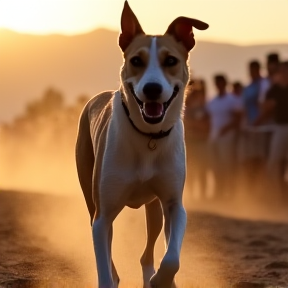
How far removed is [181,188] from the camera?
20.2ft

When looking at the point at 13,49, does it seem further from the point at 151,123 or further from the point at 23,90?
the point at 151,123

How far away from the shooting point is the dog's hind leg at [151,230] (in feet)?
22.5

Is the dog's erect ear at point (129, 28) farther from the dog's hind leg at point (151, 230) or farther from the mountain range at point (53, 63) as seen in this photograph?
the mountain range at point (53, 63)

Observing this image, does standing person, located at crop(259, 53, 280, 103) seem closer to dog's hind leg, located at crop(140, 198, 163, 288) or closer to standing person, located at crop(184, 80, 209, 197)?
standing person, located at crop(184, 80, 209, 197)

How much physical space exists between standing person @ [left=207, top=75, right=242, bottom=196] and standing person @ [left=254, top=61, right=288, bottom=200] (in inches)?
15.0

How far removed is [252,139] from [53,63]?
26512mm

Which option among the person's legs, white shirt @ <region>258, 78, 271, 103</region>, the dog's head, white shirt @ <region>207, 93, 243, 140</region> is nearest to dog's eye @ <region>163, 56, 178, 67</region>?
the dog's head

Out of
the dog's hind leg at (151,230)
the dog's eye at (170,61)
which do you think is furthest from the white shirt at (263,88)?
the dog's eye at (170,61)

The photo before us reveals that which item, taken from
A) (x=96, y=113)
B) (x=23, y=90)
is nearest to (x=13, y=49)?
(x=23, y=90)

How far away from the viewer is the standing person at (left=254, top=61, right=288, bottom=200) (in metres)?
11.9

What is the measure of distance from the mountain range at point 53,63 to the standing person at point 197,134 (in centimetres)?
455

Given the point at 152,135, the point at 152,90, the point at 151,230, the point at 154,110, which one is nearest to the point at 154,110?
the point at 154,110

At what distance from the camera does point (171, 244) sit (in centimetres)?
591

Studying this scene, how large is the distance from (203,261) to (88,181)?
6.85ft
